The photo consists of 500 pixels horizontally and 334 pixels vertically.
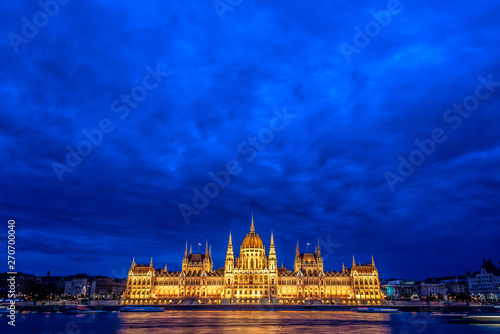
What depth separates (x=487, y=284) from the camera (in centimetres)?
16262

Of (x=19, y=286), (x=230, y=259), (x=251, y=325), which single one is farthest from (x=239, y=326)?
(x=19, y=286)

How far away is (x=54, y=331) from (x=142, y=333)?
42.5 feet

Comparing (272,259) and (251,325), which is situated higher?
(272,259)

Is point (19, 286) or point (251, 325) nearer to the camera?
point (251, 325)

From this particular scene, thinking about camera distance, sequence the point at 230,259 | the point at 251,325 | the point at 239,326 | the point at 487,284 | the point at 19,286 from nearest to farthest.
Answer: the point at 239,326 → the point at 251,325 → the point at 487,284 → the point at 230,259 → the point at 19,286

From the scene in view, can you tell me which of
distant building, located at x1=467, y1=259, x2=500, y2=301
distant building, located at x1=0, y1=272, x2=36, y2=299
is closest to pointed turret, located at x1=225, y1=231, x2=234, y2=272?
distant building, located at x1=0, y1=272, x2=36, y2=299

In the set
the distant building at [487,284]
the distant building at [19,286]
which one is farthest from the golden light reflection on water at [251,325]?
the distant building at [19,286]

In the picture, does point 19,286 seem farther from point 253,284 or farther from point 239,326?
point 239,326

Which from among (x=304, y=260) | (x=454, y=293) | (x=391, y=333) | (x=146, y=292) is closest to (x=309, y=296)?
(x=304, y=260)

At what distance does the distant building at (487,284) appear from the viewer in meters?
157

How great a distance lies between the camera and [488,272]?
6437 inches

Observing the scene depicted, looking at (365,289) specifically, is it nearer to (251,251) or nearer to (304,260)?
(304,260)

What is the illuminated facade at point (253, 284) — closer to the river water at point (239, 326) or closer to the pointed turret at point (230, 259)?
the pointed turret at point (230, 259)

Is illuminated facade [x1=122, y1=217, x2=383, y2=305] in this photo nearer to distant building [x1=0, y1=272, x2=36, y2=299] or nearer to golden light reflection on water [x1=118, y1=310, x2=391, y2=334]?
distant building [x1=0, y1=272, x2=36, y2=299]
